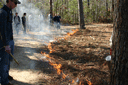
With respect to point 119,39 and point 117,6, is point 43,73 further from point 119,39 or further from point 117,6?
point 117,6

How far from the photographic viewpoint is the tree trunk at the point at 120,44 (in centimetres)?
257

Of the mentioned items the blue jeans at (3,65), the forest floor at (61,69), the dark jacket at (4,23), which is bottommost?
the forest floor at (61,69)

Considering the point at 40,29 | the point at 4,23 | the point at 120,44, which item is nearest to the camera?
the point at 120,44

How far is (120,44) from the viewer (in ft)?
8.70

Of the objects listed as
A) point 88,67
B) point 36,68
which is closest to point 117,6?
point 88,67

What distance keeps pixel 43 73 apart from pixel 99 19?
68.4 feet

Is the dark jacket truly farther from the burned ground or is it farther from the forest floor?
the burned ground

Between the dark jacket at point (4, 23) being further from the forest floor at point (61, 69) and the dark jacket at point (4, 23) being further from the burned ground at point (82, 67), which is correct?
the burned ground at point (82, 67)

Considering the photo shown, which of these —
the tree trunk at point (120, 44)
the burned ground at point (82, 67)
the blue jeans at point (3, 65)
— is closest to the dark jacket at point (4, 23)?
the blue jeans at point (3, 65)

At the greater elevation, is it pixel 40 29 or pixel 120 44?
pixel 40 29

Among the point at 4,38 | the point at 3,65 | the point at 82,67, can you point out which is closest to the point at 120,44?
the point at 82,67

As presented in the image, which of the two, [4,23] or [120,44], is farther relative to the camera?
[4,23]

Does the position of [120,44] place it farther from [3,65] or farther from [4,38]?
[3,65]

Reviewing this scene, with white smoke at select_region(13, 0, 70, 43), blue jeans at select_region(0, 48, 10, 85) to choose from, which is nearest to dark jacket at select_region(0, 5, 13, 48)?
blue jeans at select_region(0, 48, 10, 85)
